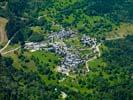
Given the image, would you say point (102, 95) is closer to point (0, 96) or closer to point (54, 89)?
Answer: point (54, 89)

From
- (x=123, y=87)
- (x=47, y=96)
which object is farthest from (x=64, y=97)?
(x=123, y=87)

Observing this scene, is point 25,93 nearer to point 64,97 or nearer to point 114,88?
point 64,97

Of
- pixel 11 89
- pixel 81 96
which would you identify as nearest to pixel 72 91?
pixel 81 96

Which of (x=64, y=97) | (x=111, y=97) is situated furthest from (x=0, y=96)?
(x=111, y=97)

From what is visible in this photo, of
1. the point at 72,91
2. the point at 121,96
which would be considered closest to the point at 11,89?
the point at 72,91

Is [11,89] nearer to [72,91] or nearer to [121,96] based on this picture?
[72,91]
